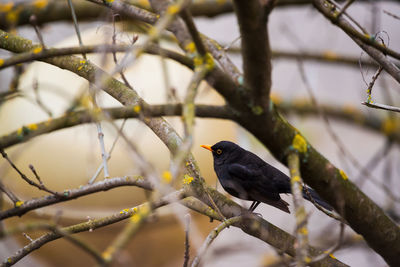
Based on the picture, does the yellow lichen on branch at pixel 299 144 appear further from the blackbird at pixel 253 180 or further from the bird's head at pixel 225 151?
the bird's head at pixel 225 151

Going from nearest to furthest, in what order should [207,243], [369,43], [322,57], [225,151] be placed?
1. [207,243]
2. [369,43]
3. [225,151]
4. [322,57]

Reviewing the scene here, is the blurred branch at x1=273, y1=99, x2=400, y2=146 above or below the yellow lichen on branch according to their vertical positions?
above

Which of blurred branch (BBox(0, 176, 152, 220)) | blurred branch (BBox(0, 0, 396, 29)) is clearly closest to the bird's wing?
blurred branch (BBox(0, 176, 152, 220))

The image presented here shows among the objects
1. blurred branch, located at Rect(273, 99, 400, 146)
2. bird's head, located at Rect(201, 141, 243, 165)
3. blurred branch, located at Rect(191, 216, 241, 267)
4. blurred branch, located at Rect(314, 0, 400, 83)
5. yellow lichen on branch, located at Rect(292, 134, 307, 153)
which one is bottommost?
blurred branch, located at Rect(191, 216, 241, 267)

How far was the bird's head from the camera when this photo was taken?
108 inches

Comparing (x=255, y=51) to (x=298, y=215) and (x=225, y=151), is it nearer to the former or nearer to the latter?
(x=298, y=215)

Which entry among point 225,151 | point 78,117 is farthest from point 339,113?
point 78,117

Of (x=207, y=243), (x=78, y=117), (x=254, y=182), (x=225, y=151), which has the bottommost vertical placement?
(x=207, y=243)

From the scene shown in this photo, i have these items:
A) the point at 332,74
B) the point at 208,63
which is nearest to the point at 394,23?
the point at 332,74

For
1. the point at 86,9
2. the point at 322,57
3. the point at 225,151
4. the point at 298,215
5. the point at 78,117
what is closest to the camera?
the point at 78,117

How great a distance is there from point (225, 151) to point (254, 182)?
1.24 feet

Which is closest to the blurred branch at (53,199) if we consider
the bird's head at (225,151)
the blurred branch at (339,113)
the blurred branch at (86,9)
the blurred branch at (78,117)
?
the blurred branch at (78,117)

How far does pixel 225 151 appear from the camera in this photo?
112 inches

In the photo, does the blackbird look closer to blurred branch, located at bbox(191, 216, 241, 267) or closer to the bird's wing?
the bird's wing
